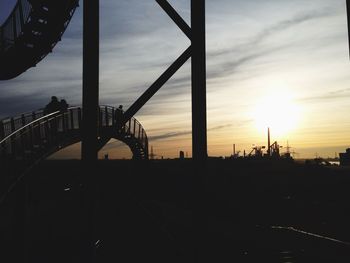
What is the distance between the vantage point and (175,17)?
691cm

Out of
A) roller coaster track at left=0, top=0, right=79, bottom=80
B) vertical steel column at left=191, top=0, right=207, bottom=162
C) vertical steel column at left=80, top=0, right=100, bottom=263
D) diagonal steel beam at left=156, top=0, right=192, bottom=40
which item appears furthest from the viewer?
roller coaster track at left=0, top=0, right=79, bottom=80

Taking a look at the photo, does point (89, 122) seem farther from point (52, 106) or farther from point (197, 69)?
point (52, 106)

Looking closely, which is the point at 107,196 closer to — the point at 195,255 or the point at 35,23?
the point at 35,23

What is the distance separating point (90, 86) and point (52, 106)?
13907 millimetres

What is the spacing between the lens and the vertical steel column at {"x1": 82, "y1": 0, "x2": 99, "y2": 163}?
637 centimetres

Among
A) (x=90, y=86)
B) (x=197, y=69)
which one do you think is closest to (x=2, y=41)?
(x=90, y=86)

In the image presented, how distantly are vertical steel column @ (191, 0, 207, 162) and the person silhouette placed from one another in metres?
13.9

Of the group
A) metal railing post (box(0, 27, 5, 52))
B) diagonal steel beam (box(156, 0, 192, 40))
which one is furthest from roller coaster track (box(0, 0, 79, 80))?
diagonal steel beam (box(156, 0, 192, 40))

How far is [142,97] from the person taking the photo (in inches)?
280

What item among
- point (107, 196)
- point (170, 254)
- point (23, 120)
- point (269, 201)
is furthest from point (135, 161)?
point (170, 254)

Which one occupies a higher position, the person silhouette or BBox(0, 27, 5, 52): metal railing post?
BBox(0, 27, 5, 52): metal railing post

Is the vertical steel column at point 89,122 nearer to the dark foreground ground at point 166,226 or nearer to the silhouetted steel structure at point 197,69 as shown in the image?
the dark foreground ground at point 166,226

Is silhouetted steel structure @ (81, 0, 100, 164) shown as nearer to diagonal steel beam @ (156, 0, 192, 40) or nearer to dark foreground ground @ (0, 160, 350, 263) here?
dark foreground ground @ (0, 160, 350, 263)

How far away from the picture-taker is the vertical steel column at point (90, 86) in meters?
6.37
